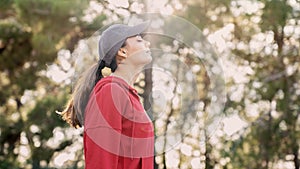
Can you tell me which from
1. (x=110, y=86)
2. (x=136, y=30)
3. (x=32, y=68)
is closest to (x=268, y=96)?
(x=32, y=68)

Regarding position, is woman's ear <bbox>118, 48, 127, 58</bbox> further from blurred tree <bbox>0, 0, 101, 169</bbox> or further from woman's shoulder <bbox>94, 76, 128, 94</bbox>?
blurred tree <bbox>0, 0, 101, 169</bbox>

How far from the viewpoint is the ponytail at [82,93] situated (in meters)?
1.97

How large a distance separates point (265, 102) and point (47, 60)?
119 inches

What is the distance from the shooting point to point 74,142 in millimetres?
8938

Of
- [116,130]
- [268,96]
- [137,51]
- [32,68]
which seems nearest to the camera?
[116,130]

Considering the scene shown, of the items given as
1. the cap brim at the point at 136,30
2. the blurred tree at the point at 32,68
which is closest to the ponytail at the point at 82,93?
the cap brim at the point at 136,30

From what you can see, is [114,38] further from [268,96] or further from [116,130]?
[268,96]

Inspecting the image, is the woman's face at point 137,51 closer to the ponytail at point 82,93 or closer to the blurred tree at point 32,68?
the ponytail at point 82,93

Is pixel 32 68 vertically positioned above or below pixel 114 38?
above

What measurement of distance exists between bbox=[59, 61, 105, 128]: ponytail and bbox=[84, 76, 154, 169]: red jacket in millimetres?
56

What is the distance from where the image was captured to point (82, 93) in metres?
1.97

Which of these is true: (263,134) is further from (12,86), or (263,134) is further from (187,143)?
(12,86)

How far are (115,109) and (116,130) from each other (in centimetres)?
6

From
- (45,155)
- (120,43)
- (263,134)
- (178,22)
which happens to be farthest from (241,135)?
(120,43)
